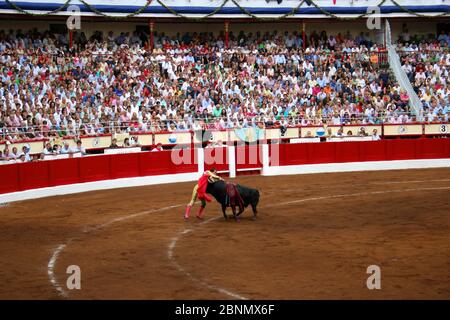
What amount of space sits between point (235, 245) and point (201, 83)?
56.2ft

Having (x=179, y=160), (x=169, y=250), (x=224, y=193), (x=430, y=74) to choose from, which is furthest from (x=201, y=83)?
(x=169, y=250)

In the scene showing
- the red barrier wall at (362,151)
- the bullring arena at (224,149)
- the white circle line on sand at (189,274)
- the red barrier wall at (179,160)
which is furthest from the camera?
the red barrier wall at (362,151)

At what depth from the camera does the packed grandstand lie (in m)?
27.3

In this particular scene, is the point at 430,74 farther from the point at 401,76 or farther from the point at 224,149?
the point at 224,149

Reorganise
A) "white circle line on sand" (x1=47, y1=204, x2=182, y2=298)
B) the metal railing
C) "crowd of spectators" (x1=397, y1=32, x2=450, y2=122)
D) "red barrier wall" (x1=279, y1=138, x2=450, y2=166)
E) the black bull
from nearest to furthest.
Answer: "white circle line on sand" (x1=47, y1=204, x2=182, y2=298) < the black bull < "red barrier wall" (x1=279, y1=138, x2=450, y2=166) < "crowd of spectators" (x1=397, y1=32, x2=450, y2=122) < the metal railing

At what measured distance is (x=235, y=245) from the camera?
574 inches

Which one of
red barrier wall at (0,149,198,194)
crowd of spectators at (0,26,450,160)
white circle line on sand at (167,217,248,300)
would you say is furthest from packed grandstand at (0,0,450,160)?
white circle line on sand at (167,217,248,300)

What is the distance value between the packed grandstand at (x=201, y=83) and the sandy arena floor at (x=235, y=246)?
631cm

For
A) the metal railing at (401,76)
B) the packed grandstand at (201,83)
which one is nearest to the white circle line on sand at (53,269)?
the packed grandstand at (201,83)

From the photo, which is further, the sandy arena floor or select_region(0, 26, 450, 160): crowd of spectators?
select_region(0, 26, 450, 160): crowd of spectators

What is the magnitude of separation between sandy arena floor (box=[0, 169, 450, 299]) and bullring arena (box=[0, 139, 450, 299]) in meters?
0.02

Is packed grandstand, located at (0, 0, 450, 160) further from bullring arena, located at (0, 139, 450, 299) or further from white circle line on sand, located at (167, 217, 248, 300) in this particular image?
white circle line on sand, located at (167, 217, 248, 300)

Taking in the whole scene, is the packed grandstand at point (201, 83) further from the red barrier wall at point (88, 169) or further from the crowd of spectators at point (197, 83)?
the red barrier wall at point (88, 169)

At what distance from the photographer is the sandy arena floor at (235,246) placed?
37.7 ft
